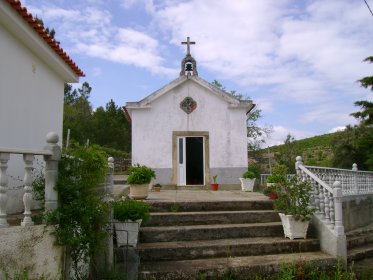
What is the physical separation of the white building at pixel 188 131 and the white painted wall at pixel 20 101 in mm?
6328

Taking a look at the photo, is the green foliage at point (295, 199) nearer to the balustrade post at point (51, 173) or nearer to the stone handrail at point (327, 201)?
the stone handrail at point (327, 201)

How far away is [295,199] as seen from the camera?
7.30m

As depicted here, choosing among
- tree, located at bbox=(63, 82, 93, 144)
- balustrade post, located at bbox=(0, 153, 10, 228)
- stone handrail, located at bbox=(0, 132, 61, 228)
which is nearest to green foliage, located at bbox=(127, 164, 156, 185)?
stone handrail, located at bbox=(0, 132, 61, 228)

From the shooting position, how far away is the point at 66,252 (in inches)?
170

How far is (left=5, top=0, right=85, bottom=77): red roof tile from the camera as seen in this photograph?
5.39 m

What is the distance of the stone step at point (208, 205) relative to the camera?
26.4 feet

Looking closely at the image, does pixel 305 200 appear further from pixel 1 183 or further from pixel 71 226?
pixel 1 183

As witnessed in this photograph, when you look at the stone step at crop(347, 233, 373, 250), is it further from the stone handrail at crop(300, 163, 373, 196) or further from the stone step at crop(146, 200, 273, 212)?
the stone step at crop(146, 200, 273, 212)

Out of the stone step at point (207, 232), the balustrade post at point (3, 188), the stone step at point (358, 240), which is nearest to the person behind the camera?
the balustrade post at point (3, 188)

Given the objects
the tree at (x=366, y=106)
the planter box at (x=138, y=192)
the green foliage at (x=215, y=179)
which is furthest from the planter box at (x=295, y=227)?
the tree at (x=366, y=106)

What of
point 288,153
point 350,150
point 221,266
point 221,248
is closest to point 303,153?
point 288,153

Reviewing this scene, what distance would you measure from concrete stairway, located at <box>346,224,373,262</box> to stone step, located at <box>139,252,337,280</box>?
1068 millimetres

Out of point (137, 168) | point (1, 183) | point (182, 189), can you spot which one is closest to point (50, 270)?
point (1, 183)

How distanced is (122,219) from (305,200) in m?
3.54
